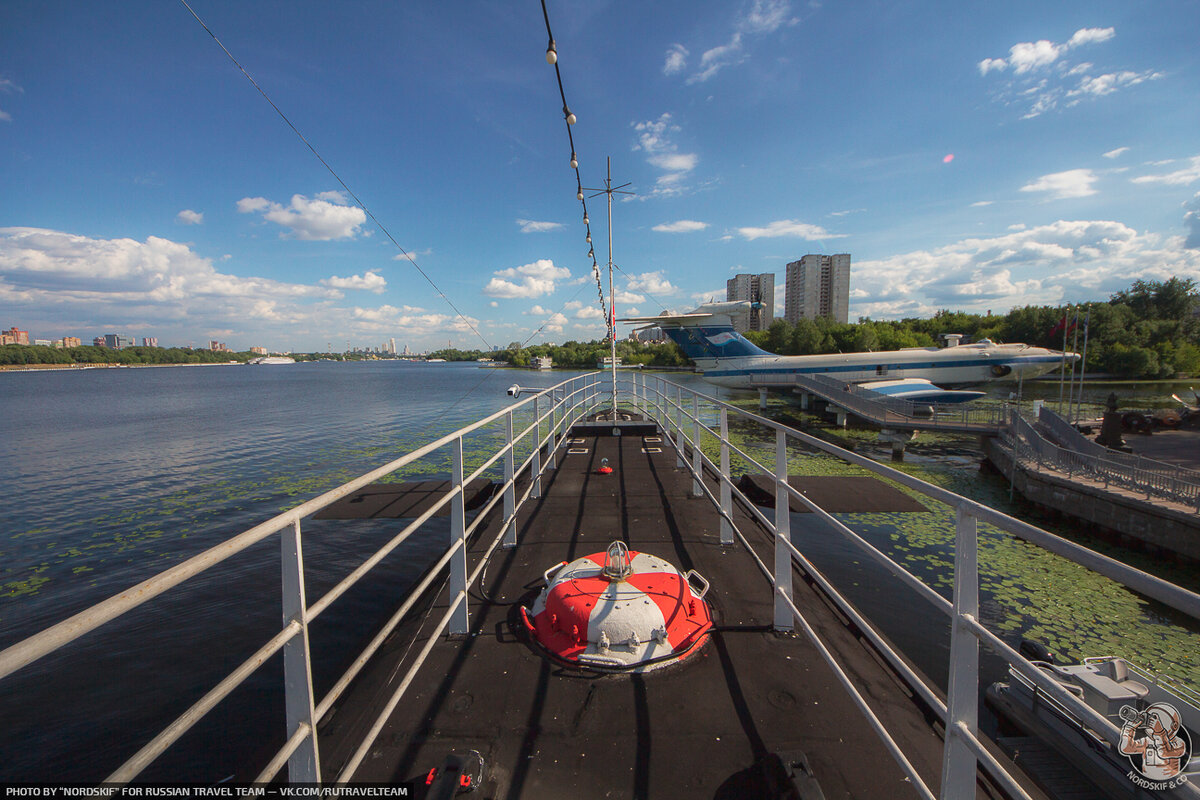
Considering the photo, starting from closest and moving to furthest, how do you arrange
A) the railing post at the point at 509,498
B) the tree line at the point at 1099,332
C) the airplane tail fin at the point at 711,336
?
the railing post at the point at 509,498 → the airplane tail fin at the point at 711,336 → the tree line at the point at 1099,332

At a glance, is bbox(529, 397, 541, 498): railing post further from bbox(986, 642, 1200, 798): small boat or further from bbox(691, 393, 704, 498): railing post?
bbox(986, 642, 1200, 798): small boat

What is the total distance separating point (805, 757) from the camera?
6.84 feet

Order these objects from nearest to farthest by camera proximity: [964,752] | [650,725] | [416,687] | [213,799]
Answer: [964,752] < [213,799] < [650,725] < [416,687]

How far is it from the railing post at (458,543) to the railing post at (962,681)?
221 cm

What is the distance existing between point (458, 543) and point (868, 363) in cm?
3442

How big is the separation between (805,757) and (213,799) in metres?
2.32

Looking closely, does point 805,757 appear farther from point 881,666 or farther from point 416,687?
point 416,687

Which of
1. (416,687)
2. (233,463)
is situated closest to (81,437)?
(233,463)

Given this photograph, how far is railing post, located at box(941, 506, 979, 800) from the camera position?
1.46 m

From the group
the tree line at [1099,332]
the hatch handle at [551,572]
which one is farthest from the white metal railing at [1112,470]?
the tree line at [1099,332]

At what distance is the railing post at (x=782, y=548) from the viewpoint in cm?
279

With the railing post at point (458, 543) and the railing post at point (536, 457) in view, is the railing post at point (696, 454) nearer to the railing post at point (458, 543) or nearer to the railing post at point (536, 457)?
the railing post at point (536, 457)

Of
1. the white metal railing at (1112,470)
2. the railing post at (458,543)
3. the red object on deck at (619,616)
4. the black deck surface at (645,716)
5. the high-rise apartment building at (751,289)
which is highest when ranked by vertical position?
the high-rise apartment building at (751,289)

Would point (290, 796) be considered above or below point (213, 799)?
above
